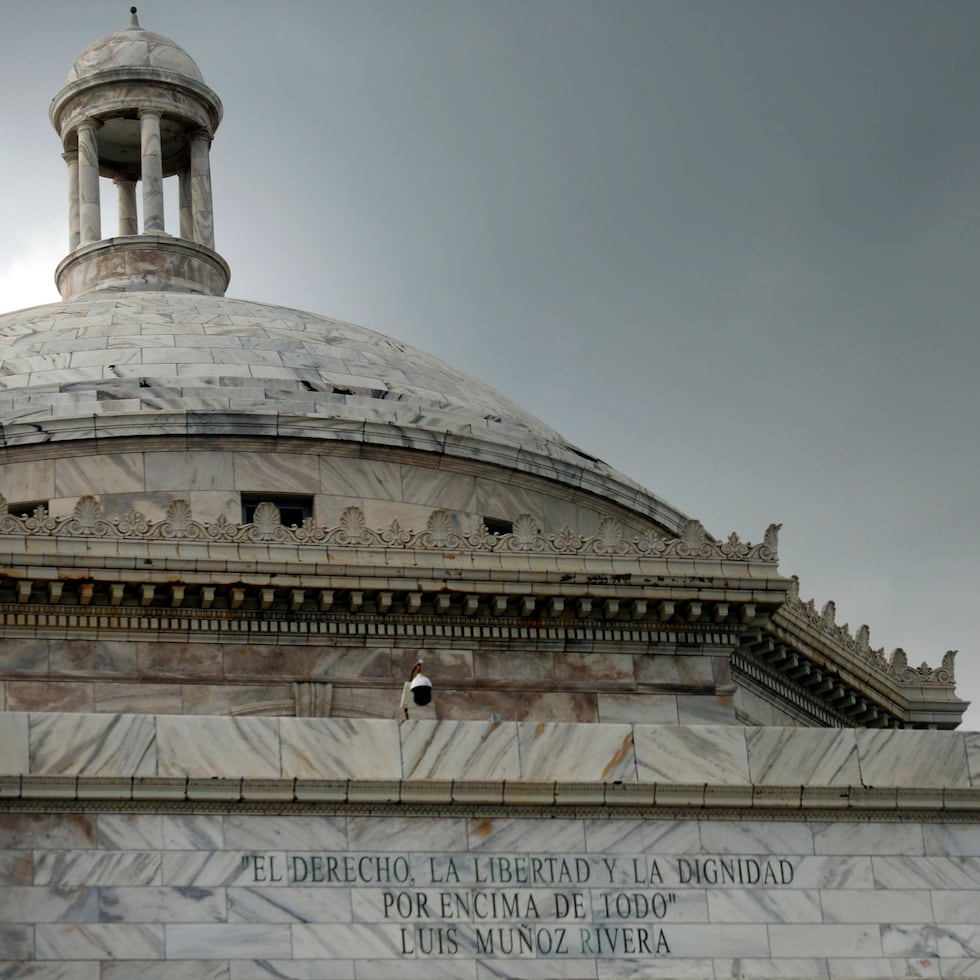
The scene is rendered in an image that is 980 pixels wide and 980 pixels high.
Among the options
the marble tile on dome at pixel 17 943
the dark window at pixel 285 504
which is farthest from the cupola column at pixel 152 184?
the marble tile on dome at pixel 17 943

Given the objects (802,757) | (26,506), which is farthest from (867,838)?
(26,506)

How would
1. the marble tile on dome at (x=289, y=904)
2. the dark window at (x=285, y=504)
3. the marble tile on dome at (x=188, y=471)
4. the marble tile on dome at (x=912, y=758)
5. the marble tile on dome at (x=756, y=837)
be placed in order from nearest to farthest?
the marble tile on dome at (x=289, y=904)
the marble tile on dome at (x=756, y=837)
the marble tile on dome at (x=912, y=758)
the marble tile on dome at (x=188, y=471)
the dark window at (x=285, y=504)

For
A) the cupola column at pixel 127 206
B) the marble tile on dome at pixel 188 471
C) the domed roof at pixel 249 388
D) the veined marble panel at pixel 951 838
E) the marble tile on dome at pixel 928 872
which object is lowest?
the marble tile on dome at pixel 928 872

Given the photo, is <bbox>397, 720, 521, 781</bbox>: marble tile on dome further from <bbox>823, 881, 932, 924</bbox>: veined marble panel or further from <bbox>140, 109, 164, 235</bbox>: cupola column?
<bbox>140, 109, 164, 235</bbox>: cupola column

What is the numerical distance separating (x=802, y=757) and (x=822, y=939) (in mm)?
1566

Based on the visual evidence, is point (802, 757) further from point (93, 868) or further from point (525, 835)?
point (93, 868)


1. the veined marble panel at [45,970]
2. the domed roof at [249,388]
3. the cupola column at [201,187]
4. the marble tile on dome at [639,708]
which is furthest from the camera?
the cupola column at [201,187]

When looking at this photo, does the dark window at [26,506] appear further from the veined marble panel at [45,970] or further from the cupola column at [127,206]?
the cupola column at [127,206]

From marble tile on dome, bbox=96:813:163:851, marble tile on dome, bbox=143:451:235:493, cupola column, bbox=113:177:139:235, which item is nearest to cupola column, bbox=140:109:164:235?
A: cupola column, bbox=113:177:139:235

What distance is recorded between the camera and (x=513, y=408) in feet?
127

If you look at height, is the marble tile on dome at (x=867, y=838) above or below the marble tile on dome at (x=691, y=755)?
below

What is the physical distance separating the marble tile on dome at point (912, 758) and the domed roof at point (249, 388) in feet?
37.2

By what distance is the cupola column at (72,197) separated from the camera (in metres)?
44.3

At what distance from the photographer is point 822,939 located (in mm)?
23688
